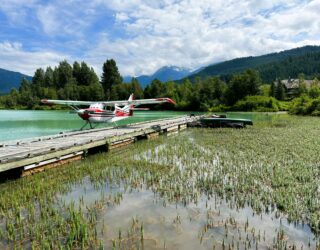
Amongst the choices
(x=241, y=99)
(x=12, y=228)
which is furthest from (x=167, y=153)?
(x=241, y=99)

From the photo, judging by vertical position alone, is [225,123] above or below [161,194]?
below

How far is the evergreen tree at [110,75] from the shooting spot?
398 feet

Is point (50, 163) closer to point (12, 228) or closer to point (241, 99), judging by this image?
point (12, 228)

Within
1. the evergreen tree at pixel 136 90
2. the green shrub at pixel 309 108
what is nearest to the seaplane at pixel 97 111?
the green shrub at pixel 309 108

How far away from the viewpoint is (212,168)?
36.8ft

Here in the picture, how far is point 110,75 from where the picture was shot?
12175cm

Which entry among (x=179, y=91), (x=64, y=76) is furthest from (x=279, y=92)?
(x=64, y=76)

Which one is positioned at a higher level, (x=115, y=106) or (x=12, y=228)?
(x=115, y=106)

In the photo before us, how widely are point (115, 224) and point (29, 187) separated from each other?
413 cm

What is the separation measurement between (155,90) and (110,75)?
2733 cm

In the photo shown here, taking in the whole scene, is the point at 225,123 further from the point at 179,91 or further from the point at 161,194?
the point at 179,91

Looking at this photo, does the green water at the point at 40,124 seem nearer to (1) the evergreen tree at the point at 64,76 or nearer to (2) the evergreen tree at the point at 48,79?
(1) the evergreen tree at the point at 64,76

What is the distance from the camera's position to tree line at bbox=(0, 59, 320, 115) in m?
84.2

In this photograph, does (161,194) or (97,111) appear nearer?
(161,194)
